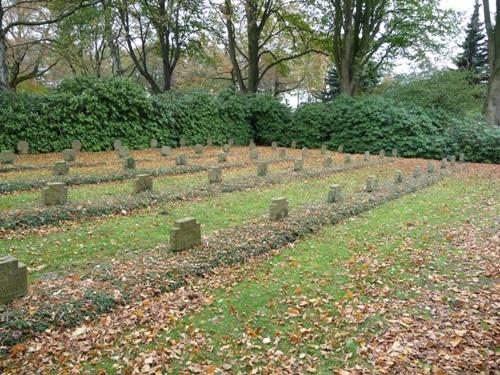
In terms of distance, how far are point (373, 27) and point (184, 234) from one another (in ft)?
75.5

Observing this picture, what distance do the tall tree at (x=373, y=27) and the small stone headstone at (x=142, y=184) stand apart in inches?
685

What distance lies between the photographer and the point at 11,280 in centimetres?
376

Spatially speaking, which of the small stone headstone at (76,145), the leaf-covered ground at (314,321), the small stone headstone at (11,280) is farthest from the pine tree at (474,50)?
the small stone headstone at (11,280)

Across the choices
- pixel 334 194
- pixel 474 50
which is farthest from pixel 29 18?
pixel 474 50

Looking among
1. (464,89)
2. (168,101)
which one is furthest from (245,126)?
(464,89)

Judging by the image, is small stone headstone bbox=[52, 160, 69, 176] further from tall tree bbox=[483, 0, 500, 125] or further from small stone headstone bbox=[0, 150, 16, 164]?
tall tree bbox=[483, 0, 500, 125]

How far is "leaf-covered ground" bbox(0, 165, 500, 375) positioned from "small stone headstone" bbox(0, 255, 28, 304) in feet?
2.20

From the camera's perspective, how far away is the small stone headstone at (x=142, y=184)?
827 cm

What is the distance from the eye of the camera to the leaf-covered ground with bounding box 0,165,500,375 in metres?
3.13

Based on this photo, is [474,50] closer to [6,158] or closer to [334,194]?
[334,194]

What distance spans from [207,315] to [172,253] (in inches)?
57.1

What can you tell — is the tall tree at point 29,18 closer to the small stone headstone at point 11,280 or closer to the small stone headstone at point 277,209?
the small stone headstone at point 277,209

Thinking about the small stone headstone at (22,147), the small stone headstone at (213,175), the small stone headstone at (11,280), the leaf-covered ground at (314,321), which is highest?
the small stone headstone at (22,147)

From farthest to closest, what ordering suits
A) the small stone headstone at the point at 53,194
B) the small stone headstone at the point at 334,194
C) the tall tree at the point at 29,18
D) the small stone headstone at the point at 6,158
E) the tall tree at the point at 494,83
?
the tall tree at the point at 29,18
the tall tree at the point at 494,83
the small stone headstone at the point at 6,158
the small stone headstone at the point at 334,194
the small stone headstone at the point at 53,194
